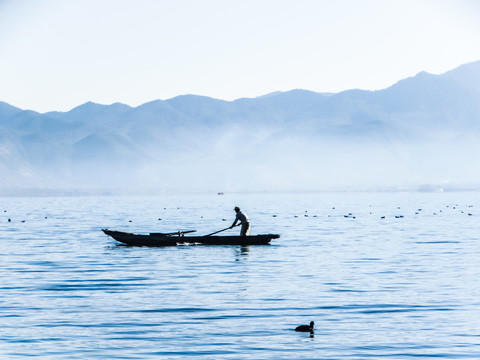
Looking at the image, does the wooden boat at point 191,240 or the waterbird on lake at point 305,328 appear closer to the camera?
the waterbird on lake at point 305,328

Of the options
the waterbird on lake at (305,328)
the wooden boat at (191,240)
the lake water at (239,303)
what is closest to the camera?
the lake water at (239,303)

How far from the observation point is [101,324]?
2670 cm

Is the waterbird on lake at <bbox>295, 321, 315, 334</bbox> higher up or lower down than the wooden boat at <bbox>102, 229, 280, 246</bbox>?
lower down

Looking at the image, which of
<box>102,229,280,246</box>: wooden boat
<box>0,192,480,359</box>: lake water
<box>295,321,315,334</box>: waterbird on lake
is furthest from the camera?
<box>102,229,280,246</box>: wooden boat

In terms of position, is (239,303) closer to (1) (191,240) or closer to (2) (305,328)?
(2) (305,328)

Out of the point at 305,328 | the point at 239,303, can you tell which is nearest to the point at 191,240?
the point at 239,303

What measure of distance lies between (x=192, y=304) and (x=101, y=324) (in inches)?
175

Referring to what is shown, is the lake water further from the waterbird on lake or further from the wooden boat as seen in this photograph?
the wooden boat

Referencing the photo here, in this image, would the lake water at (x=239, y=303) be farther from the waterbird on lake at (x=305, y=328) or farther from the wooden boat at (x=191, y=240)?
the wooden boat at (x=191, y=240)

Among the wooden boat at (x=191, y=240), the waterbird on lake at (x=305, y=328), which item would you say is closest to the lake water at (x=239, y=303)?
the waterbird on lake at (x=305, y=328)

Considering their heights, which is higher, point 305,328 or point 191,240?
point 191,240

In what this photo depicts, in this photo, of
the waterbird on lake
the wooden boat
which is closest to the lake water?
the waterbird on lake

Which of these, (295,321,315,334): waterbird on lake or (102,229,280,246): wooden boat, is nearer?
(295,321,315,334): waterbird on lake

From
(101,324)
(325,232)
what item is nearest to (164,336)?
(101,324)
